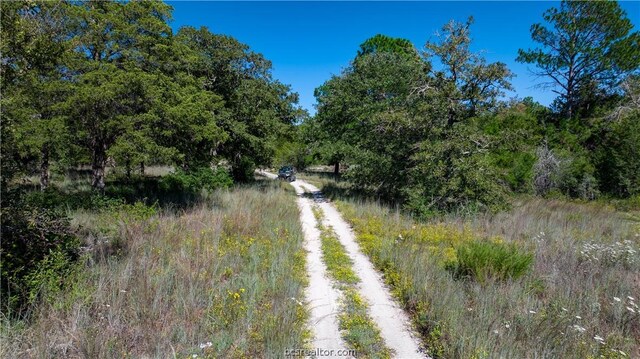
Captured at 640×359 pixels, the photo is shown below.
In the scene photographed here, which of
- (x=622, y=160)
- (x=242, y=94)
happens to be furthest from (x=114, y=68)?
(x=622, y=160)

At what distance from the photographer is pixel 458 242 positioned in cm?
875

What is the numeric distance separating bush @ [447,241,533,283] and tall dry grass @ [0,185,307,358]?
11.2 feet

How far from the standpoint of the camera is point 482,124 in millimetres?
14172

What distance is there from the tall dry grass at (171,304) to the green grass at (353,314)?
0.69m

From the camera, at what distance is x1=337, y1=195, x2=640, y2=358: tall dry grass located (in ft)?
12.8

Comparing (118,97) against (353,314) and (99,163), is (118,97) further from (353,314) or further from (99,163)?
(353,314)

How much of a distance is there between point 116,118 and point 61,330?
763 centimetres

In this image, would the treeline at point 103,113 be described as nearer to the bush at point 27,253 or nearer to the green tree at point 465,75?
the bush at point 27,253

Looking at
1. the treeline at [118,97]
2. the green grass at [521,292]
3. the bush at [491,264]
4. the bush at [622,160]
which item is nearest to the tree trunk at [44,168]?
the treeline at [118,97]

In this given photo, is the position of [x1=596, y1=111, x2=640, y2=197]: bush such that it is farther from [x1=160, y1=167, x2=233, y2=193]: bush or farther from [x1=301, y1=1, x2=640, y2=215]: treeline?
[x1=160, y1=167, x2=233, y2=193]: bush

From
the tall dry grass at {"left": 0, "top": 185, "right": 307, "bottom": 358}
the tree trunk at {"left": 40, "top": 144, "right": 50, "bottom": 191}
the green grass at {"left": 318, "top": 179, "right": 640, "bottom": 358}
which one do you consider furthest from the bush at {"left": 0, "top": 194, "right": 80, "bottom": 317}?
the tree trunk at {"left": 40, "top": 144, "right": 50, "bottom": 191}

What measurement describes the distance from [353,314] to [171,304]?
2.87 m

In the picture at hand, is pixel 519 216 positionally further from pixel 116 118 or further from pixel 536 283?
pixel 116 118

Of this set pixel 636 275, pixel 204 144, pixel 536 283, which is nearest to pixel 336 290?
pixel 536 283
